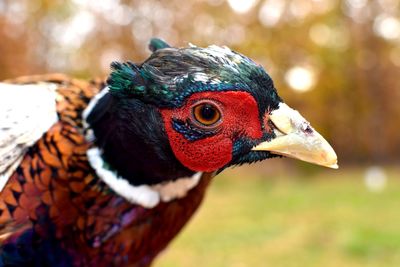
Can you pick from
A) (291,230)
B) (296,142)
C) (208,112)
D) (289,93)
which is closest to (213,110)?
(208,112)

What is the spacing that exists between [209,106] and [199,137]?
0.37 ft

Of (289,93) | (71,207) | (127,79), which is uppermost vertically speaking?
(127,79)

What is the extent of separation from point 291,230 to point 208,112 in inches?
196

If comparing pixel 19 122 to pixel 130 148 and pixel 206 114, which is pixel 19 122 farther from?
pixel 206 114

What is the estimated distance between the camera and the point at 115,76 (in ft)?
6.40

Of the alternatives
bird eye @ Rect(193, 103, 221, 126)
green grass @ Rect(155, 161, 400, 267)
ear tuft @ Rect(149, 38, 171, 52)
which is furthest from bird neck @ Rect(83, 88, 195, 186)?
green grass @ Rect(155, 161, 400, 267)

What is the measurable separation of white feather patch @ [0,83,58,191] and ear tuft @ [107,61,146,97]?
48 centimetres

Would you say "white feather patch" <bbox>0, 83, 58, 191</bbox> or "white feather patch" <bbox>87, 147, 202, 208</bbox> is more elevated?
"white feather patch" <bbox>0, 83, 58, 191</bbox>

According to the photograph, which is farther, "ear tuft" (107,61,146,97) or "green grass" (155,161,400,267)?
"green grass" (155,161,400,267)

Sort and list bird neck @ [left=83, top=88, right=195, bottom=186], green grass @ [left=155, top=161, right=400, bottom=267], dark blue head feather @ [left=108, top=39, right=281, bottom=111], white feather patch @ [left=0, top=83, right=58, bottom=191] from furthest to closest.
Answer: green grass @ [left=155, top=161, right=400, bottom=267]
white feather patch @ [left=0, top=83, right=58, bottom=191]
bird neck @ [left=83, top=88, right=195, bottom=186]
dark blue head feather @ [left=108, top=39, right=281, bottom=111]

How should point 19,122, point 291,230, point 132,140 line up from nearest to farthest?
point 132,140 < point 19,122 < point 291,230

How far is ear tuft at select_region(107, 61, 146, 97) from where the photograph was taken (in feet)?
6.27

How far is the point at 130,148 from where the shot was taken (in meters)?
2.14

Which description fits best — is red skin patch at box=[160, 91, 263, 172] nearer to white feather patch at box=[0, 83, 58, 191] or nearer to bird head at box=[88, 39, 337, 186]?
bird head at box=[88, 39, 337, 186]
